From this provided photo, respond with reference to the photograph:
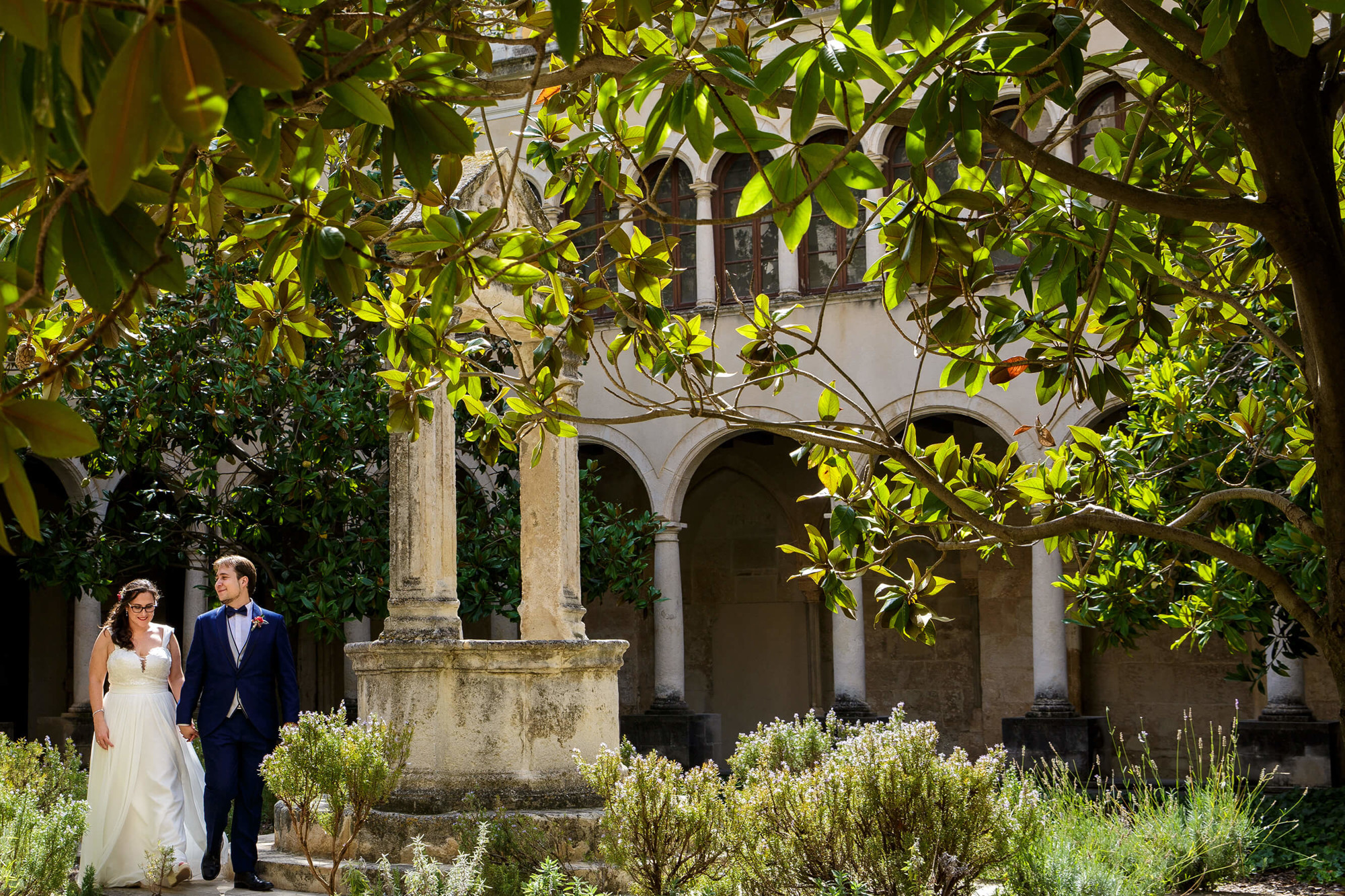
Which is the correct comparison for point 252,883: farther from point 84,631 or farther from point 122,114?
point 84,631

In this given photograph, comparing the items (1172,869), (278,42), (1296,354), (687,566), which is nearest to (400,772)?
(1172,869)

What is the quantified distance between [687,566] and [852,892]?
13.3 m

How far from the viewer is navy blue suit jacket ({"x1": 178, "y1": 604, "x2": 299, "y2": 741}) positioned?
20.8 feet

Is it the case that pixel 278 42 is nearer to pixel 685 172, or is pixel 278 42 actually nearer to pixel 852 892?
pixel 852 892

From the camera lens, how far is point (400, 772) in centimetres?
576

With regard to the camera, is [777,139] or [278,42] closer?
[278,42]

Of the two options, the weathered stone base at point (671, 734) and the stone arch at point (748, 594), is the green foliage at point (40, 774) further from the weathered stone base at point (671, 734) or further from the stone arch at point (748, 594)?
the stone arch at point (748, 594)

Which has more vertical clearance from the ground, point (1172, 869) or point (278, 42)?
point (278, 42)

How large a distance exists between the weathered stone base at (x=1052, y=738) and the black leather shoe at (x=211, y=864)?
858 centimetres

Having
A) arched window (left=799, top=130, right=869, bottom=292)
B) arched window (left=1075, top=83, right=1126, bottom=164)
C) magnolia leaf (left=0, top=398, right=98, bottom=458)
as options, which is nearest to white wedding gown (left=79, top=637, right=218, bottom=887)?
magnolia leaf (left=0, top=398, right=98, bottom=458)

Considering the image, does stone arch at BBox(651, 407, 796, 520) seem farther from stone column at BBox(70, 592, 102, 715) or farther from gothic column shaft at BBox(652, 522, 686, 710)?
stone column at BBox(70, 592, 102, 715)

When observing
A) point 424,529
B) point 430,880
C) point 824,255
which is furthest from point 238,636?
point 824,255

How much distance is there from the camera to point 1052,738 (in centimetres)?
1308

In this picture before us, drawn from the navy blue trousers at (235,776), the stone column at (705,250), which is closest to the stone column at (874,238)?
the stone column at (705,250)
